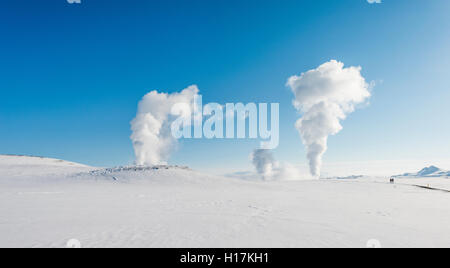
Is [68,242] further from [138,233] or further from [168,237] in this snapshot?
[168,237]

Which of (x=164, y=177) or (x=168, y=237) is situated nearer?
(x=168, y=237)

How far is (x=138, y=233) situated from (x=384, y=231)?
9.23 meters

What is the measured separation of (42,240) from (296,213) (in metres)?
10.6

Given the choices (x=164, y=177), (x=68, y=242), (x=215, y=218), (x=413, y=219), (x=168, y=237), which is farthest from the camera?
(x=164, y=177)

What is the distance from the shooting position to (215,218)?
34.2 ft

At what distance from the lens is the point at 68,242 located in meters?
7.00
